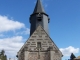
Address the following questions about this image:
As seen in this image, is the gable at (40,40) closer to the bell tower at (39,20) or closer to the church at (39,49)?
the church at (39,49)

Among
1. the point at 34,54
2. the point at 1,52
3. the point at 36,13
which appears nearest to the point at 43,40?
the point at 34,54

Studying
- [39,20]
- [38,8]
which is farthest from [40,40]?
[38,8]

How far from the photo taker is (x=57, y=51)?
19.2m

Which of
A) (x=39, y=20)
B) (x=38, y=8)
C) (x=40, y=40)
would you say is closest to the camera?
(x=40, y=40)

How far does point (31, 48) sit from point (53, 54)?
3.09m

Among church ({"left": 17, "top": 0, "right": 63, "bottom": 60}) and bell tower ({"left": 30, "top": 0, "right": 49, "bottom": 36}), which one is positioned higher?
bell tower ({"left": 30, "top": 0, "right": 49, "bottom": 36})

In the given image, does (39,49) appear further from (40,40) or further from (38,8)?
(38,8)

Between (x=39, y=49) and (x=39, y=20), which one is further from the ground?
(x=39, y=20)

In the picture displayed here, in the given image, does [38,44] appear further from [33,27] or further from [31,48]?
[33,27]

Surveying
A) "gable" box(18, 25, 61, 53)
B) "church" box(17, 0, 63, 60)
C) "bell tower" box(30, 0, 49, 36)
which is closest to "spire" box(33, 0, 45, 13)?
"bell tower" box(30, 0, 49, 36)

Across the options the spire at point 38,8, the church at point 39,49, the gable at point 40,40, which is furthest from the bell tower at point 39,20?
the gable at point 40,40

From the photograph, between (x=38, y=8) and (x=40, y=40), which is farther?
(x=38, y=8)

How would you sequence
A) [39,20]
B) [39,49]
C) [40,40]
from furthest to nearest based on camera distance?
[39,20], [40,40], [39,49]

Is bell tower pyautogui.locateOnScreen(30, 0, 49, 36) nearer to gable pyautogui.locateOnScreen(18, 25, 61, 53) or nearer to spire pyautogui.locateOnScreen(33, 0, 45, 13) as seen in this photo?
spire pyautogui.locateOnScreen(33, 0, 45, 13)
